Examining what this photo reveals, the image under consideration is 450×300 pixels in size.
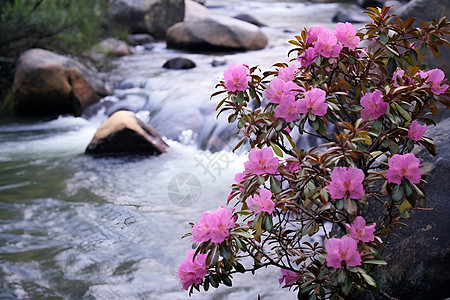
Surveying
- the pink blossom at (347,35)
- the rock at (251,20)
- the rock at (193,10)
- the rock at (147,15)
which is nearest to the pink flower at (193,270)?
the pink blossom at (347,35)

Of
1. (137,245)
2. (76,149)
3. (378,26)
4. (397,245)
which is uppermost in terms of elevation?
(378,26)

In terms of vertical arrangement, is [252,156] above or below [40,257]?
above

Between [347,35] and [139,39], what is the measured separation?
10281 millimetres

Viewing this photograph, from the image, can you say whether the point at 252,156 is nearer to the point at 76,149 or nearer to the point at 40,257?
the point at 40,257

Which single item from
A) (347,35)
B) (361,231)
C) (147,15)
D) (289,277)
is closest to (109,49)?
(147,15)

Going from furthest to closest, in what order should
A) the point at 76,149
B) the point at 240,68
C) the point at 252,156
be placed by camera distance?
the point at 76,149 → the point at 240,68 → the point at 252,156

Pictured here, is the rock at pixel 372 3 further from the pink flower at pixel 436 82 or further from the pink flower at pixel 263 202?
the pink flower at pixel 263 202

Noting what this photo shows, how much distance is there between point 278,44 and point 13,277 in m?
8.25

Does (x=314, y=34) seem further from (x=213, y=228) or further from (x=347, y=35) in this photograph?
(x=213, y=228)

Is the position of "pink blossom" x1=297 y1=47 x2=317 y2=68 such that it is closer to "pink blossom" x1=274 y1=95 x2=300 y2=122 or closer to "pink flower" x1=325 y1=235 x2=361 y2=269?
"pink blossom" x1=274 y1=95 x2=300 y2=122

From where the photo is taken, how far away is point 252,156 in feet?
5.37

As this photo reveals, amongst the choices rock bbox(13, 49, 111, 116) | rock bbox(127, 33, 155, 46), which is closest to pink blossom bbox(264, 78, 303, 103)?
rock bbox(13, 49, 111, 116)

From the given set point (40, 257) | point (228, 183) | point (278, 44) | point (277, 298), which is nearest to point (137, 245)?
point (40, 257)

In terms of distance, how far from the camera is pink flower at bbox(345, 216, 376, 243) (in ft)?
5.27
